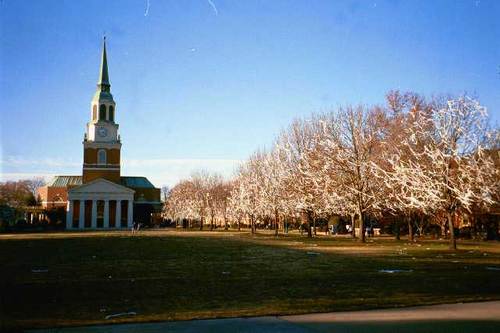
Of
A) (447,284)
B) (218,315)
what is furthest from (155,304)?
(447,284)

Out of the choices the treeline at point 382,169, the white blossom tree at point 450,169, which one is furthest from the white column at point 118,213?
the white blossom tree at point 450,169

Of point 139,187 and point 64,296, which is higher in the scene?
point 139,187

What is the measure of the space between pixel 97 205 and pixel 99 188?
12.1 feet

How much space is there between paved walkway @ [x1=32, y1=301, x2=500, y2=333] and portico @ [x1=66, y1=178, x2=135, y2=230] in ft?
282

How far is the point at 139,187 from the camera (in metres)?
111

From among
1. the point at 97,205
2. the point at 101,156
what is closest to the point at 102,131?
the point at 101,156

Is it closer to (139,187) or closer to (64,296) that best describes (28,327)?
(64,296)

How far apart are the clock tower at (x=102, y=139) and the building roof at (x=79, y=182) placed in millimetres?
10202

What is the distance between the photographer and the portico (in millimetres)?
91188

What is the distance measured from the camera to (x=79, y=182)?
10419 cm

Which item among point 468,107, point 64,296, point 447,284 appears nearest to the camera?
point 64,296

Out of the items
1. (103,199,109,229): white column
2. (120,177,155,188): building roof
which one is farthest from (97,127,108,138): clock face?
(120,177,155,188): building roof

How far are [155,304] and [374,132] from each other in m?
34.0

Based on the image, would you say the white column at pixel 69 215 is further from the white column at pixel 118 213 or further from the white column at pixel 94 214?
the white column at pixel 118 213
